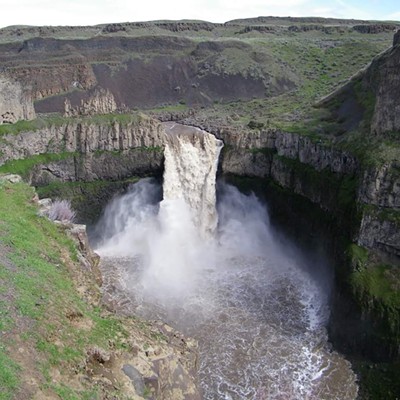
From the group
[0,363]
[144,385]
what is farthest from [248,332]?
[0,363]

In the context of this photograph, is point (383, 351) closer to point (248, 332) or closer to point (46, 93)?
point (248, 332)

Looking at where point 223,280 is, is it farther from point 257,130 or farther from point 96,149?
point 96,149

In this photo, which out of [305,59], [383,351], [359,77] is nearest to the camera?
[383,351]

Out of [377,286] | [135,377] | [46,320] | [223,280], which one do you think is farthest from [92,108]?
[135,377]

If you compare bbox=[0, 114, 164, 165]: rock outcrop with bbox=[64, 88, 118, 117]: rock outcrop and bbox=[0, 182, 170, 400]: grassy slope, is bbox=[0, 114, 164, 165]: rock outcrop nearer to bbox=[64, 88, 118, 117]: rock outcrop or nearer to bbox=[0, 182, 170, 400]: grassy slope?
bbox=[64, 88, 118, 117]: rock outcrop

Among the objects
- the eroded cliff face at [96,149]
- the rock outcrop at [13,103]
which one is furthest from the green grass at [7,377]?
the rock outcrop at [13,103]
